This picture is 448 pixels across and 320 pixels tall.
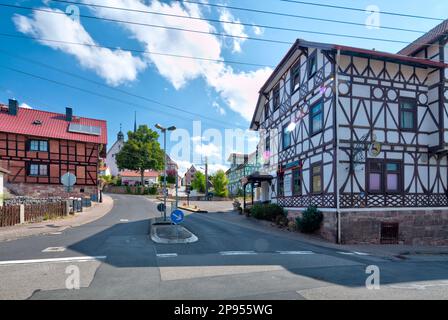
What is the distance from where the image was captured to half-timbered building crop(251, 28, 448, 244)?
1495 cm

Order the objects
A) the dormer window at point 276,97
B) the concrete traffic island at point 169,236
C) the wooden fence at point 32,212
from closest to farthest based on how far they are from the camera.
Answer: the concrete traffic island at point 169,236, the wooden fence at point 32,212, the dormer window at point 276,97

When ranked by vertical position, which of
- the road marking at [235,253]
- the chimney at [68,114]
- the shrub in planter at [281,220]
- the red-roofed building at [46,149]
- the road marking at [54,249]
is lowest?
the shrub in planter at [281,220]

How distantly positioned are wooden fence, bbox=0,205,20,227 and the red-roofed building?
16.1 m

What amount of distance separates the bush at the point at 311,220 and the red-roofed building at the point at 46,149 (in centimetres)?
2673

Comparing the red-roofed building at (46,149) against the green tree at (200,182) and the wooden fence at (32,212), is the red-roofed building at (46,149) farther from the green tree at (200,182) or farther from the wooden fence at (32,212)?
the green tree at (200,182)

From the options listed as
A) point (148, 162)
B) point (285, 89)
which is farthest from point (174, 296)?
point (148, 162)

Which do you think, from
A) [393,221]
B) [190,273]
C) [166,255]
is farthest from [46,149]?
[393,221]

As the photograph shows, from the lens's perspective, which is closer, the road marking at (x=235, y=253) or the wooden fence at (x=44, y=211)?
the road marking at (x=235, y=253)

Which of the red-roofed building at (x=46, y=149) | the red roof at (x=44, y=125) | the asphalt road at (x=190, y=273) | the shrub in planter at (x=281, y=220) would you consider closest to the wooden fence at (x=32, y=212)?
the asphalt road at (x=190, y=273)

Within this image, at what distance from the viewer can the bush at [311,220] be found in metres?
15.8

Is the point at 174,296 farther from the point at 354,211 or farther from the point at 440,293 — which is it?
the point at 354,211

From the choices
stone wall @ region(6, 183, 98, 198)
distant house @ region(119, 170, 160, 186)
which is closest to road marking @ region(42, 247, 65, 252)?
stone wall @ region(6, 183, 98, 198)

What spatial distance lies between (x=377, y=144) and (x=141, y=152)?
159 ft

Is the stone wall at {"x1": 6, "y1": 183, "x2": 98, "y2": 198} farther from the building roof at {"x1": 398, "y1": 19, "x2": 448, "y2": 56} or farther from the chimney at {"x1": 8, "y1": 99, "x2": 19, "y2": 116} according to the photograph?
the building roof at {"x1": 398, "y1": 19, "x2": 448, "y2": 56}
